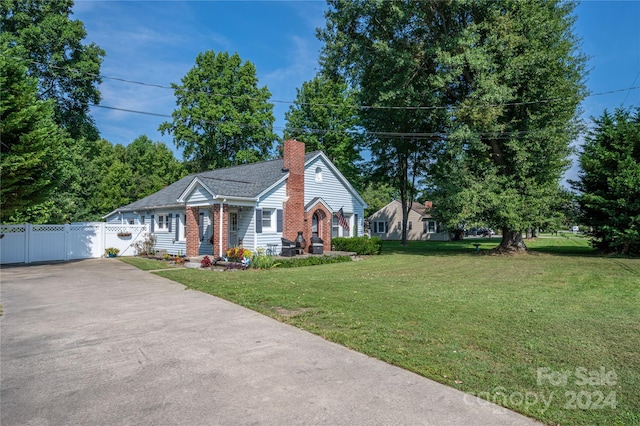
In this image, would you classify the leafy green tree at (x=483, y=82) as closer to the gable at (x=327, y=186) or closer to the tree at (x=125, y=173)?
the gable at (x=327, y=186)

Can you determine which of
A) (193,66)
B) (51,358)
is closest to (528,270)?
(51,358)

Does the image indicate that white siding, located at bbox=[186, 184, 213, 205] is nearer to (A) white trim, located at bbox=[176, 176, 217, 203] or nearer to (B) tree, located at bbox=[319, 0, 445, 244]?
(A) white trim, located at bbox=[176, 176, 217, 203]

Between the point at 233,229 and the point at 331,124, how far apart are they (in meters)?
20.9

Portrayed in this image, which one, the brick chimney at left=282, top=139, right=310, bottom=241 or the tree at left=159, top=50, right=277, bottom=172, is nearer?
the brick chimney at left=282, top=139, right=310, bottom=241

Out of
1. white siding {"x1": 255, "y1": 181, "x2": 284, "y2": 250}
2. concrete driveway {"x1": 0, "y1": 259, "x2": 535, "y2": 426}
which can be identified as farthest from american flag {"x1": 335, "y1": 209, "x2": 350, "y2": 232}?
concrete driveway {"x1": 0, "y1": 259, "x2": 535, "y2": 426}

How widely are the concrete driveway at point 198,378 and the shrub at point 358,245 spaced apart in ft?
46.4

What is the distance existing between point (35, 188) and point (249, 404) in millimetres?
15394

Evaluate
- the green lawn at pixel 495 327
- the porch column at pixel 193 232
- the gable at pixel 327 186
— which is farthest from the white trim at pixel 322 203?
the green lawn at pixel 495 327

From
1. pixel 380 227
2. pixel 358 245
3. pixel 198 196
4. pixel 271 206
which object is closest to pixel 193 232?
pixel 198 196

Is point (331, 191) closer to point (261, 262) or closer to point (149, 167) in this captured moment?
point (261, 262)

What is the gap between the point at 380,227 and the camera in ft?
168

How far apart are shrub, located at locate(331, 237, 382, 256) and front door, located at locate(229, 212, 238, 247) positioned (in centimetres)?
566

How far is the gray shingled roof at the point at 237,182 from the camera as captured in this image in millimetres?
17531

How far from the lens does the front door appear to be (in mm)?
19172
